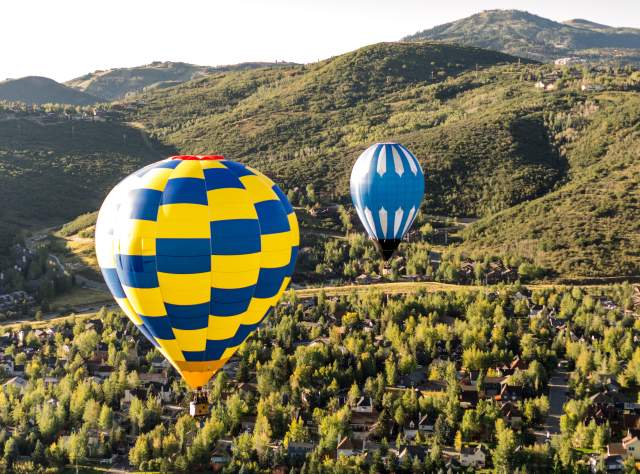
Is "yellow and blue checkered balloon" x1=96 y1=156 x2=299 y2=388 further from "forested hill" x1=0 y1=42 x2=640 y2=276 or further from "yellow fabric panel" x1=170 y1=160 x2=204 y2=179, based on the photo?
"forested hill" x1=0 y1=42 x2=640 y2=276

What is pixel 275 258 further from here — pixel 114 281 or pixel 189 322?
pixel 114 281

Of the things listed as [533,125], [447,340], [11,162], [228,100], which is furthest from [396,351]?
[228,100]

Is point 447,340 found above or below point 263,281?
below

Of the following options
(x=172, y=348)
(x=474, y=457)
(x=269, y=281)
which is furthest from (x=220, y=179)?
(x=474, y=457)

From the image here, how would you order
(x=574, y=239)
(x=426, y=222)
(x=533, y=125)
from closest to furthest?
1. (x=574, y=239)
2. (x=426, y=222)
3. (x=533, y=125)

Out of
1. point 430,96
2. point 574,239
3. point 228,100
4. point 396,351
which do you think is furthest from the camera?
A: point 228,100

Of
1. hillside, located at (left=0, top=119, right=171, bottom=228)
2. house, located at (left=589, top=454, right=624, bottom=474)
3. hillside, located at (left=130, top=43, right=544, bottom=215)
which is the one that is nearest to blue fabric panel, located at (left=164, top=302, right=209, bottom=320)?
house, located at (left=589, top=454, right=624, bottom=474)

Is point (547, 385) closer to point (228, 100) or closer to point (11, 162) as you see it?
point (11, 162)
